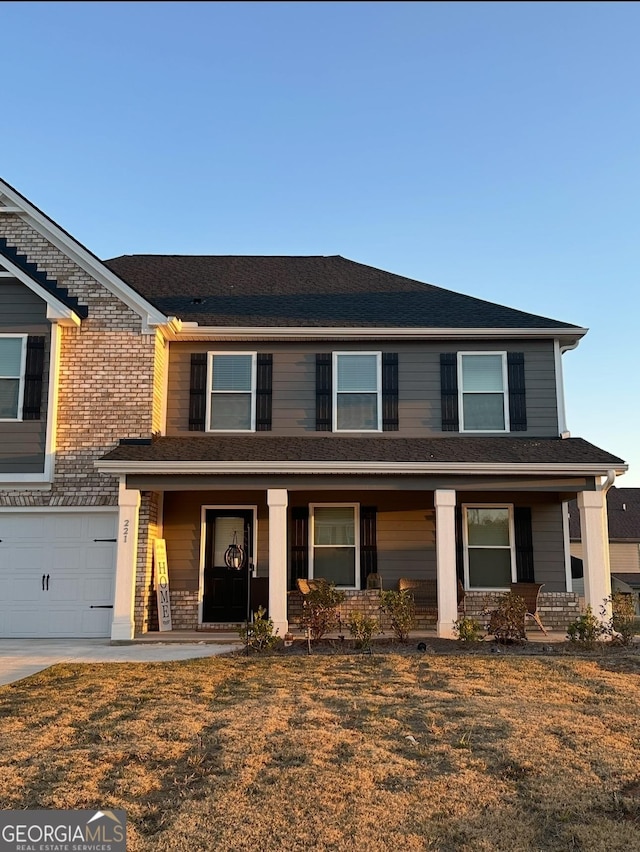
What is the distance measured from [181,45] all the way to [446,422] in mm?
9784

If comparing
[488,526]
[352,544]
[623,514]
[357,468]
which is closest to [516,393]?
[488,526]

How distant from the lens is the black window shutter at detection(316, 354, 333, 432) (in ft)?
44.0

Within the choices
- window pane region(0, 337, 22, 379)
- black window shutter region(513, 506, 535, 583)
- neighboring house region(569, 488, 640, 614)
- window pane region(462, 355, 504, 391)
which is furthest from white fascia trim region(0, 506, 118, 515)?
neighboring house region(569, 488, 640, 614)

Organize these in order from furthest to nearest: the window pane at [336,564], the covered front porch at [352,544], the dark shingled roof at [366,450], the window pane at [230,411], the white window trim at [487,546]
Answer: the window pane at [230,411] → the window pane at [336,564] → the white window trim at [487,546] → the covered front porch at [352,544] → the dark shingled roof at [366,450]

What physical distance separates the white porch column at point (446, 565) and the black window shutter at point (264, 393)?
3.50 meters

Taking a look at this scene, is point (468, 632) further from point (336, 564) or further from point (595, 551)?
point (336, 564)

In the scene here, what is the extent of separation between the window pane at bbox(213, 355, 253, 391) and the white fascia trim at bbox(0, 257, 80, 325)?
8.55 ft

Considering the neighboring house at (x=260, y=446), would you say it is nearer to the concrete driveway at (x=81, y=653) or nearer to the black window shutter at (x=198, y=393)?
the black window shutter at (x=198, y=393)

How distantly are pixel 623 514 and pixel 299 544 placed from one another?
1169 inches

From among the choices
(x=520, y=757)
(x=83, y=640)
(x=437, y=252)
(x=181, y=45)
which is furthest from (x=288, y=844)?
(x=437, y=252)

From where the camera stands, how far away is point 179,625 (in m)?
12.7

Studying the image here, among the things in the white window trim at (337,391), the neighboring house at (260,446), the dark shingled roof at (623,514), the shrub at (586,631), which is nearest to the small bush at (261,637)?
the neighboring house at (260,446)

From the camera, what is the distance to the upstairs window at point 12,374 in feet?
41.0

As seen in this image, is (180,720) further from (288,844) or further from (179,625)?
(179,625)
